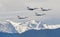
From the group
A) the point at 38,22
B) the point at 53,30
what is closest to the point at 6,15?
the point at 38,22

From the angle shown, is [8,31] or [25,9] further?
[8,31]

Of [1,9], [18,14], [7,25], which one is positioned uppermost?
[1,9]

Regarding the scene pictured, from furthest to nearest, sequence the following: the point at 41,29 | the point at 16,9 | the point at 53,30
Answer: the point at 53,30 < the point at 41,29 < the point at 16,9

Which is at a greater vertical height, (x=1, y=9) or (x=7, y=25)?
(x=1, y=9)

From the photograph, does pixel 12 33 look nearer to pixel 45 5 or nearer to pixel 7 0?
pixel 7 0

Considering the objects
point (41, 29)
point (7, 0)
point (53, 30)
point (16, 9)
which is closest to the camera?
point (7, 0)

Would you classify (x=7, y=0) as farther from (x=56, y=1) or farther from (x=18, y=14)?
Answer: (x=56, y=1)

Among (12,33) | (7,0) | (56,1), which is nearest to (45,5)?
(56,1)

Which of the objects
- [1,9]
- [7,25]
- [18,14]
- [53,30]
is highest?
[1,9]

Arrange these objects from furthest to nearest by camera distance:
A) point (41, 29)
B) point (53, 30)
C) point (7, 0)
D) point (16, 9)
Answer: point (53, 30), point (41, 29), point (16, 9), point (7, 0)

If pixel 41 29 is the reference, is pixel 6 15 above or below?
above
